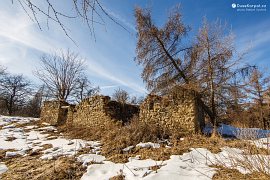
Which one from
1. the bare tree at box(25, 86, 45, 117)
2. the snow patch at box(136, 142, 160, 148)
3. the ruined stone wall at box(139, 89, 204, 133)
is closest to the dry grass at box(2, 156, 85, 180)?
the snow patch at box(136, 142, 160, 148)

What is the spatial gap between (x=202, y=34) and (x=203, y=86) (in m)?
2.60

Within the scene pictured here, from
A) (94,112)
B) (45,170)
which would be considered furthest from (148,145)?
(94,112)

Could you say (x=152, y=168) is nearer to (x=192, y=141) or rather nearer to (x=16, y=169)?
(x=192, y=141)

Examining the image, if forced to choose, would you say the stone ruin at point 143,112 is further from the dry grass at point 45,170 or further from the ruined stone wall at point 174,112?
the dry grass at point 45,170

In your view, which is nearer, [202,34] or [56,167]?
[56,167]

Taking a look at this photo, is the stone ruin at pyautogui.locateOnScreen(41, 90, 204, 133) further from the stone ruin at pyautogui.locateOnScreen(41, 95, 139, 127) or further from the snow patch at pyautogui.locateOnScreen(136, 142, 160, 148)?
the snow patch at pyautogui.locateOnScreen(136, 142, 160, 148)

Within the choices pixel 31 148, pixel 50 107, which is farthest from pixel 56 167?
pixel 50 107

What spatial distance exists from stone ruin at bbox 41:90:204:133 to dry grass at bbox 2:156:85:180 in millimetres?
4140

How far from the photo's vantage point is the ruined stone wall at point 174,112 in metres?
7.85

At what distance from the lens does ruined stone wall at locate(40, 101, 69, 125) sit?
14.3 meters

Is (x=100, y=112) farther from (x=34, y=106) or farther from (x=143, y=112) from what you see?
(x=34, y=106)

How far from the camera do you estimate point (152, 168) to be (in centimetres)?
469

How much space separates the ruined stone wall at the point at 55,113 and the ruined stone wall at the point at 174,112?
7.78 metres

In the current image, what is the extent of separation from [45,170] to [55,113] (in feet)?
33.8
